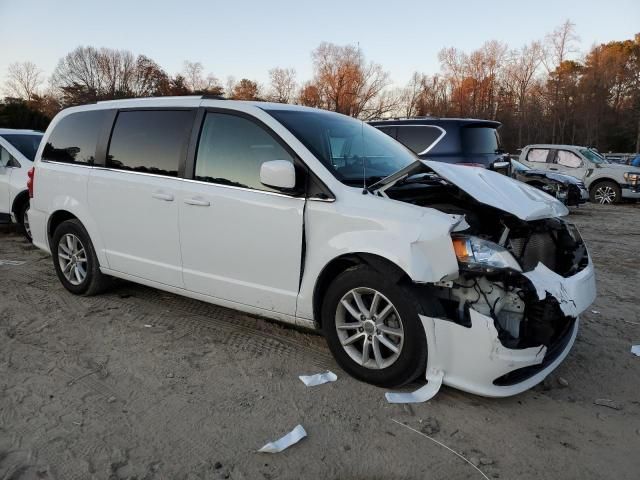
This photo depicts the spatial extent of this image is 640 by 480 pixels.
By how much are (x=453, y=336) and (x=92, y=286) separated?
11.7ft

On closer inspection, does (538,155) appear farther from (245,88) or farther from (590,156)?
(245,88)

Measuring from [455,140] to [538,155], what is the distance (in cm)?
861

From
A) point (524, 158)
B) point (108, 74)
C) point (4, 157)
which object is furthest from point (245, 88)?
point (4, 157)

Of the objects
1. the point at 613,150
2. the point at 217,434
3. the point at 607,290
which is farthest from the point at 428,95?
the point at 217,434

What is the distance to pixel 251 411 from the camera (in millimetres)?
2910

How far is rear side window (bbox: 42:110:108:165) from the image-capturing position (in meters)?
4.71

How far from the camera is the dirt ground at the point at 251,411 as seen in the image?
2.45m

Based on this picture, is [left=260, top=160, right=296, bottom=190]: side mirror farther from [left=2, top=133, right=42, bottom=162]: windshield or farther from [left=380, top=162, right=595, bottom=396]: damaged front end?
[left=2, top=133, right=42, bottom=162]: windshield

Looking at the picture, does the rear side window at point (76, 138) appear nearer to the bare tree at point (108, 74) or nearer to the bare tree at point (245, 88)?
the bare tree at point (245, 88)

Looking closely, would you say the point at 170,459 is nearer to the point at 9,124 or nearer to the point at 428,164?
the point at 428,164

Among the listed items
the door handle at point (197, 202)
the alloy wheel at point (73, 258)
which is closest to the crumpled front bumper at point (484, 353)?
the door handle at point (197, 202)

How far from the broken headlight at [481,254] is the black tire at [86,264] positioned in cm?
348

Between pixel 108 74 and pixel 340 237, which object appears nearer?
pixel 340 237

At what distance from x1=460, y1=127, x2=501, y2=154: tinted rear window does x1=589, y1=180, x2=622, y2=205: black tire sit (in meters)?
8.80
